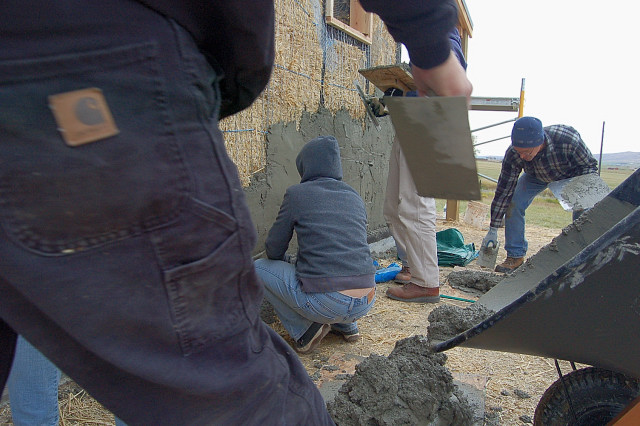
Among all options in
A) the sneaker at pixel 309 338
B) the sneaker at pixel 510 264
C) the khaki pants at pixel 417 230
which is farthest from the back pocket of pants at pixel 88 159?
the sneaker at pixel 510 264

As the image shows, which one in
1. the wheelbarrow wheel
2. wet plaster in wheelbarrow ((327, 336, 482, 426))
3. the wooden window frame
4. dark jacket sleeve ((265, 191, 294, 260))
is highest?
the wooden window frame

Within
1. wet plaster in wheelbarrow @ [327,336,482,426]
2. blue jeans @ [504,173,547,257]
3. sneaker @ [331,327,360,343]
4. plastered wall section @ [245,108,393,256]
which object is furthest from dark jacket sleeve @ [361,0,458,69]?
blue jeans @ [504,173,547,257]

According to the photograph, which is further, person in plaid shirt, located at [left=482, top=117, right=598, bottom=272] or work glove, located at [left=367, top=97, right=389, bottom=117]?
work glove, located at [left=367, top=97, right=389, bottom=117]

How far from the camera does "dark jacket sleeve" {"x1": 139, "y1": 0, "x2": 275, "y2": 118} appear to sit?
0.72m

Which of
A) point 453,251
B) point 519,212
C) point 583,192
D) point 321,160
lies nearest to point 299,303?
point 321,160

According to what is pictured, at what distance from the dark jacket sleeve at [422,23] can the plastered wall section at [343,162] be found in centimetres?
247

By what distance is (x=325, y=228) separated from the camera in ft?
8.54

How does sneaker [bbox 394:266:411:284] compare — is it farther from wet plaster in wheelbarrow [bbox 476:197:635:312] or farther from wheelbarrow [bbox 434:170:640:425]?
wheelbarrow [bbox 434:170:640:425]

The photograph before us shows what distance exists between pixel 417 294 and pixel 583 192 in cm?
228

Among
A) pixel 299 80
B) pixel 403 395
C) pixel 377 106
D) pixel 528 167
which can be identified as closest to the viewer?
pixel 403 395

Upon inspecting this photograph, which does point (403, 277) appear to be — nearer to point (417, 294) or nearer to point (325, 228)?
point (417, 294)

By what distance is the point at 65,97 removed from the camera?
2.01 feet

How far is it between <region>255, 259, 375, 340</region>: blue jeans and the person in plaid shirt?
9.68 feet

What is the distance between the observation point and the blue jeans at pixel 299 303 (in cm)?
260
